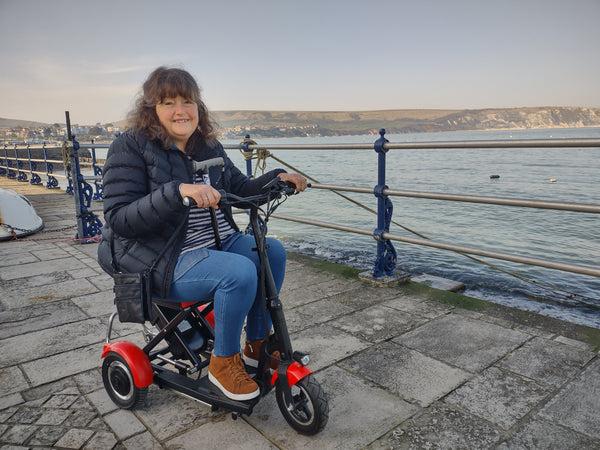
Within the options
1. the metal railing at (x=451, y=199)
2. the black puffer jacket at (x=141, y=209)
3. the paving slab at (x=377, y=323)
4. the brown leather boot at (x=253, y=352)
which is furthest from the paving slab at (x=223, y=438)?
the metal railing at (x=451, y=199)

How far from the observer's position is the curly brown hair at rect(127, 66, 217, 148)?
6.71 feet

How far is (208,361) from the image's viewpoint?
83.4 inches

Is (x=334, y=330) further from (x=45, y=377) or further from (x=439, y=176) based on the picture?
(x=439, y=176)

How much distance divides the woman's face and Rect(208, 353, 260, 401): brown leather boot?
41.0 inches

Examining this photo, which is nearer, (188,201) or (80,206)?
(188,201)

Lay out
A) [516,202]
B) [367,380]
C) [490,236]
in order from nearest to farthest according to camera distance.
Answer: [367,380] → [516,202] → [490,236]

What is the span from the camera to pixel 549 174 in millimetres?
25125

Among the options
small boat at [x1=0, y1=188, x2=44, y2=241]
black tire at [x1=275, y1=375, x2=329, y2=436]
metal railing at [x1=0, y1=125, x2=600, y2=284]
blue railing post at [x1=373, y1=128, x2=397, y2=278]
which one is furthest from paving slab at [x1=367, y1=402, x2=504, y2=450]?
small boat at [x1=0, y1=188, x2=44, y2=241]

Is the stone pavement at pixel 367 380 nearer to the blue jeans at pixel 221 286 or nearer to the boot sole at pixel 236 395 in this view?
the boot sole at pixel 236 395

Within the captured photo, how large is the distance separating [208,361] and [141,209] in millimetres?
789

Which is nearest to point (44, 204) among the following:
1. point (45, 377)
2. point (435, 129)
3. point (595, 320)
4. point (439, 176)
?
point (45, 377)

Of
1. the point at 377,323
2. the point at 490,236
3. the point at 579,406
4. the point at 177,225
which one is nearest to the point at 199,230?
the point at 177,225

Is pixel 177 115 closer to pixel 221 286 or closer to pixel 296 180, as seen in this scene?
pixel 296 180

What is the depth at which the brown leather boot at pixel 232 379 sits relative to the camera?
1908mm
